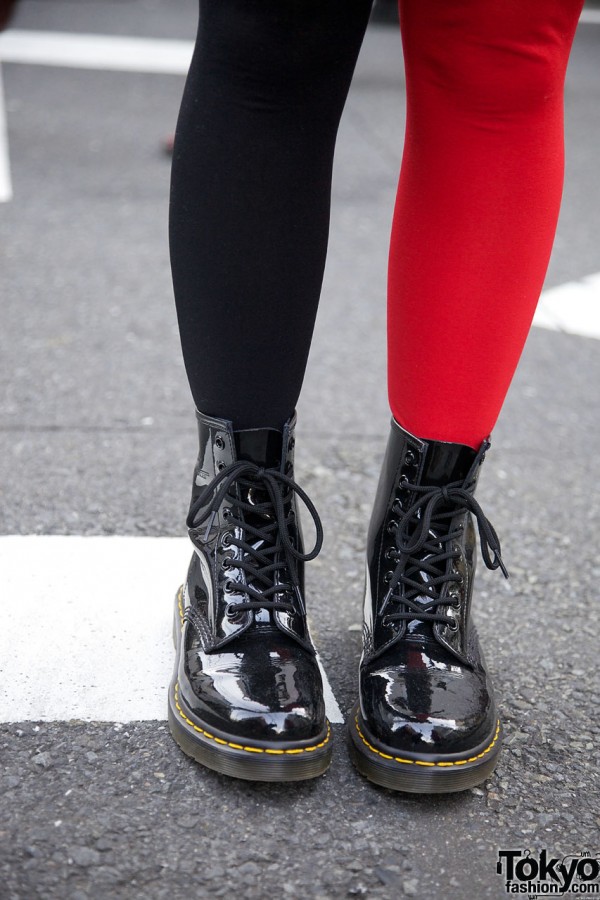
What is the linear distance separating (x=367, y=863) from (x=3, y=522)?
801 millimetres

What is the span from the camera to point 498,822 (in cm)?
95

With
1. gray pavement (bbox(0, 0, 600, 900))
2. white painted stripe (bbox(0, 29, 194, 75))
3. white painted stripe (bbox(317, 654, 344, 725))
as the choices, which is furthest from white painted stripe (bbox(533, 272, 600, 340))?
white painted stripe (bbox(0, 29, 194, 75))

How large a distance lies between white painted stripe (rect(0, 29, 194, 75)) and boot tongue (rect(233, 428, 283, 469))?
428cm

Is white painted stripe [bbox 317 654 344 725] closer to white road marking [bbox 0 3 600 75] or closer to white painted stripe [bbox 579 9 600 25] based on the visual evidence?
white road marking [bbox 0 3 600 75]

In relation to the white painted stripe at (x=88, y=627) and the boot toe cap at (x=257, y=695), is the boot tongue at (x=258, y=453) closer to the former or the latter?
the boot toe cap at (x=257, y=695)

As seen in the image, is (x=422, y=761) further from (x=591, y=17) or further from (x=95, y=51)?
(x=591, y=17)

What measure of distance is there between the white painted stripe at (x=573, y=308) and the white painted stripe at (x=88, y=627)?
133 cm

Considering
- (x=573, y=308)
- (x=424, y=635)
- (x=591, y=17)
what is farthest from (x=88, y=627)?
(x=591, y=17)

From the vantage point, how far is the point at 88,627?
1.19 m

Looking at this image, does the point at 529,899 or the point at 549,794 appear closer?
the point at 529,899

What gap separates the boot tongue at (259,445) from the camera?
3.32 feet

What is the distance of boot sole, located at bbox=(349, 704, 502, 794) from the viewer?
0.93m

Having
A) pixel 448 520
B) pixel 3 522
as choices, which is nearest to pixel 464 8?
pixel 448 520

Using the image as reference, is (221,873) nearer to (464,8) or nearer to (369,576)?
(369,576)
